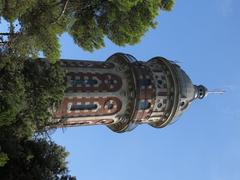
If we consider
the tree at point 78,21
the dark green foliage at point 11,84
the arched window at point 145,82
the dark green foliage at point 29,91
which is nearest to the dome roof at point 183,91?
the arched window at point 145,82

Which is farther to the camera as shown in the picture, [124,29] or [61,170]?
[61,170]

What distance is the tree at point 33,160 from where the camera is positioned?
31.6 m

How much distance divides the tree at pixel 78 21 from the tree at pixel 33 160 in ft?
20.2

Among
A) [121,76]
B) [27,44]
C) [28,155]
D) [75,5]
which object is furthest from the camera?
[121,76]

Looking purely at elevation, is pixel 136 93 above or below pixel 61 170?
above

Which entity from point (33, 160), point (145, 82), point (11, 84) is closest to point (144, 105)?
point (145, 82)

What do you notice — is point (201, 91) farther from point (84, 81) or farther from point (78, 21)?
point (78, 21)

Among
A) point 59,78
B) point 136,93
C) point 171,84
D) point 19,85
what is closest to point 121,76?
point 136,93

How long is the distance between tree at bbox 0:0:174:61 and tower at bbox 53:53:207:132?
11.7 feet

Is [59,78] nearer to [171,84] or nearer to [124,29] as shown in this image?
[124,29]

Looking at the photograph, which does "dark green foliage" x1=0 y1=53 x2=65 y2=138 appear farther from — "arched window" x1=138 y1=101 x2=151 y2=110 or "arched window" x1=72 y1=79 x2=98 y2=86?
"arched window" x1=138 y1=101 x2=151 y2=110

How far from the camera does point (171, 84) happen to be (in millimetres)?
39500

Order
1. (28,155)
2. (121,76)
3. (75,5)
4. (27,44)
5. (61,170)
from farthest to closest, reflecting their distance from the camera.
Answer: (121,76) → (61,170) → (28,155) → (75,5) → (27,44)

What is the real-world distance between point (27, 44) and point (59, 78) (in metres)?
4.93
